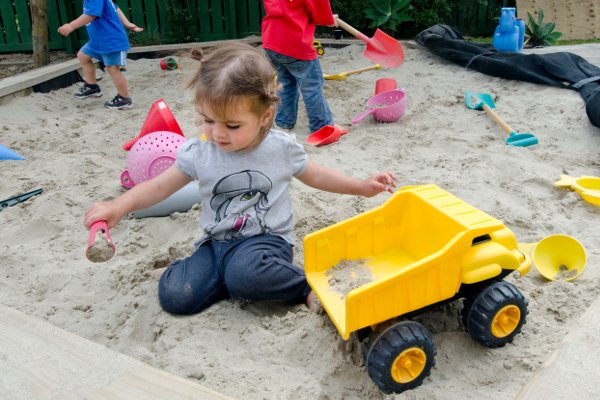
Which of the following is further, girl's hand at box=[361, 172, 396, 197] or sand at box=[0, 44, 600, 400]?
girl's hand at box=[361, 172, 396, 197]

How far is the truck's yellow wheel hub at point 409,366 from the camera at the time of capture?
1252mm

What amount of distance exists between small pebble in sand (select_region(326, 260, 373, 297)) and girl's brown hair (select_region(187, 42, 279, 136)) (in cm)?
50

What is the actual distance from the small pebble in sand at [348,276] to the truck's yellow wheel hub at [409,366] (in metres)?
0.27

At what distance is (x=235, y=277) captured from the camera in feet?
5.33

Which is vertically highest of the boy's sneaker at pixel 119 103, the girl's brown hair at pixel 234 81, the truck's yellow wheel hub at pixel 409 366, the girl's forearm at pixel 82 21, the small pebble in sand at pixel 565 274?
the girl's brown hair at pixel 234 81

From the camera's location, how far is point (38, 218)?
230 centimetres

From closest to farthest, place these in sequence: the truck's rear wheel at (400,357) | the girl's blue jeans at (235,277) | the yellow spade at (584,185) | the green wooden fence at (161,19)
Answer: the truck's rear wheel at (400,357)
the girl's blue jeans at (235,277)
the yellow spade at (584,185)
the green wooden fence at (161,19)

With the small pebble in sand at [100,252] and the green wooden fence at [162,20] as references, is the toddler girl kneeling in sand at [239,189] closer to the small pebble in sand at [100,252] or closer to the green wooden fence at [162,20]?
the small pebble in sand at [100,252]

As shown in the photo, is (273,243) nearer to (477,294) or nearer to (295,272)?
(295,272)

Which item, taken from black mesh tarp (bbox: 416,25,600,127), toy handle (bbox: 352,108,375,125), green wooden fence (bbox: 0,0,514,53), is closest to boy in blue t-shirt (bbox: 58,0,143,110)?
toy handle (bbox: 352,108,375,125)

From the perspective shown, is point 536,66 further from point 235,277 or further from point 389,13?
point 235,277

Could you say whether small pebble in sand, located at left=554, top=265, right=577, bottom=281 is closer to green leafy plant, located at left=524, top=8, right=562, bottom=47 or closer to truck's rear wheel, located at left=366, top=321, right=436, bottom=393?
truck's rear wheel, located at left=366, top=321, right=436, bottom=393

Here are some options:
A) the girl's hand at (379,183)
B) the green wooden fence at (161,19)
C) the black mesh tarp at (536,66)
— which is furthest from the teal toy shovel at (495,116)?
the green wooden fence at (161,19)

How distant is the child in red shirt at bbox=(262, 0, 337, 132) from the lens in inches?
127
